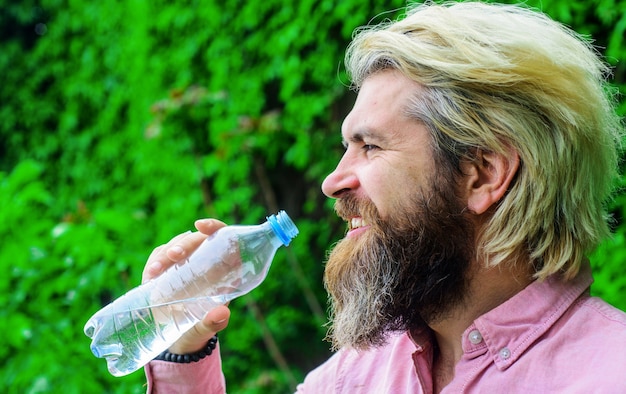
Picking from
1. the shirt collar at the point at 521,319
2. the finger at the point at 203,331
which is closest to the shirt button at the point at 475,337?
the shirt collar at the point at 521,319

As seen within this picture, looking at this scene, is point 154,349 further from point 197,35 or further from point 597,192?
point 197,35

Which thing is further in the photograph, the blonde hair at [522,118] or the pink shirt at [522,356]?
the blonde hair at [522,118]

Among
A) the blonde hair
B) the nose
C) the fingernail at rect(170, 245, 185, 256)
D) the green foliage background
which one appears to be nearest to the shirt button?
the blonde hair

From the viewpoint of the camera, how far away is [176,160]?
198 inches

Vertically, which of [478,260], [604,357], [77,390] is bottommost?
[77,390]

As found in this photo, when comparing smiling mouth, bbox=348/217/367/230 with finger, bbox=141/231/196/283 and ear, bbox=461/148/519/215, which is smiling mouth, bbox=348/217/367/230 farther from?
finger, bbox=141/231/196/283

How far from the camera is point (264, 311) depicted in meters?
4.84

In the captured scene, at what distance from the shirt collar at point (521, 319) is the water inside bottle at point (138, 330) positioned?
2.24 ft

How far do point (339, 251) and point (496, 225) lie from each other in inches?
15.8

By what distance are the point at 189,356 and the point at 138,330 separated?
161 millimetres

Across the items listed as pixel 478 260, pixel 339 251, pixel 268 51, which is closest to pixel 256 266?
pixel 339 251

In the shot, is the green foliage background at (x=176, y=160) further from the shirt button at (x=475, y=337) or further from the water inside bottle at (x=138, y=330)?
the water inside bottle at (x=138, y=330)

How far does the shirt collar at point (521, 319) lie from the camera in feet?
6.13

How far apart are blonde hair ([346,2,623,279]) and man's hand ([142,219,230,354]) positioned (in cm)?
60
